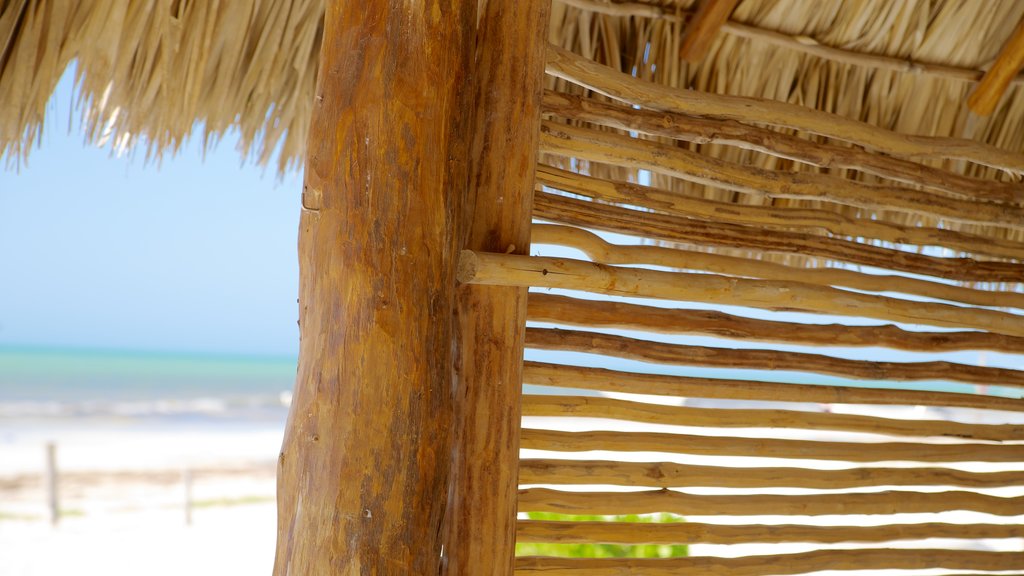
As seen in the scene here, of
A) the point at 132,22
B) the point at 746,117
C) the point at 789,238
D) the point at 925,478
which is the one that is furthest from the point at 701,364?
the point at 132,22

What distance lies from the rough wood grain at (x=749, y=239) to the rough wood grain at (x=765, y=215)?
3cm

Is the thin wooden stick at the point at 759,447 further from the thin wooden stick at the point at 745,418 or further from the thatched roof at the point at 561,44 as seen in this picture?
the thatched roof at the point at 561,44

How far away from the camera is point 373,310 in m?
1.24

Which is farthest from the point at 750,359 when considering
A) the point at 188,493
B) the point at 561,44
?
the point at 188,493

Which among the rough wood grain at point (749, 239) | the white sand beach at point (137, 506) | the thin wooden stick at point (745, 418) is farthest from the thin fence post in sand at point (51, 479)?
the rough wood grain at point (749, 239)

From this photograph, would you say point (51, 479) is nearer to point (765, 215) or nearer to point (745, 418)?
point (745, 418)

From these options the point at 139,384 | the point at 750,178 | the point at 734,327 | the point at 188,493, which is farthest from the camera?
the point at 139,384

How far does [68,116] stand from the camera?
196cm

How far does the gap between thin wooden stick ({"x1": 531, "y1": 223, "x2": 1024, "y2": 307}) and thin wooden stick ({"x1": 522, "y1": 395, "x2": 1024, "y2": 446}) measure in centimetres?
29

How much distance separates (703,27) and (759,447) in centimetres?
110

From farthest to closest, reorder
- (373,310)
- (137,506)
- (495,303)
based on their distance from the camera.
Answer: (137,506) → (495,303) → (373,310)

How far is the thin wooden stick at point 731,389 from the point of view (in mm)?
1837

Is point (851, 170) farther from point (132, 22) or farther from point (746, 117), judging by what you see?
point (132, 22)

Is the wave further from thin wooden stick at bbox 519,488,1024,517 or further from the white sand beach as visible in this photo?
thin wooden stick at bbox 519,488,1024,517
